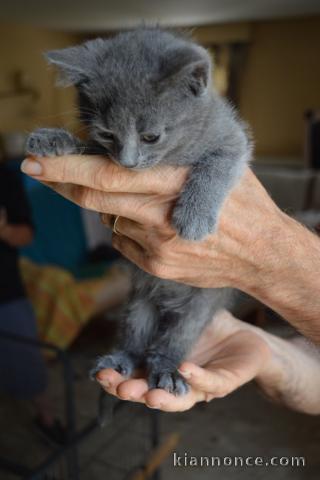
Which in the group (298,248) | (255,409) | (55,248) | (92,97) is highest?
(92,97)

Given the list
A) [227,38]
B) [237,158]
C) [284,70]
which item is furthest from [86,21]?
[237,158]

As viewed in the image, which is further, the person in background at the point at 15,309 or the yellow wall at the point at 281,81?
the yellow wall at the point at 281,81

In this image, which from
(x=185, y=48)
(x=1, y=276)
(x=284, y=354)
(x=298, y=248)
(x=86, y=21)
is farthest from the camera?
(x=86, y=21)

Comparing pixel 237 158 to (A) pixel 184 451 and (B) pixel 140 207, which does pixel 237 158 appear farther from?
(A) pixel 184 451

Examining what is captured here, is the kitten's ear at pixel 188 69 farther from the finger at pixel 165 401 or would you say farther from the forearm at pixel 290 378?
the forearm at pixel 290 378

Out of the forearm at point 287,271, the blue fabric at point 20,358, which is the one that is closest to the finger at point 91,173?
the forearm at point 287,271

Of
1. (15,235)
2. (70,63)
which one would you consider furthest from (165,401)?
(15,235)
